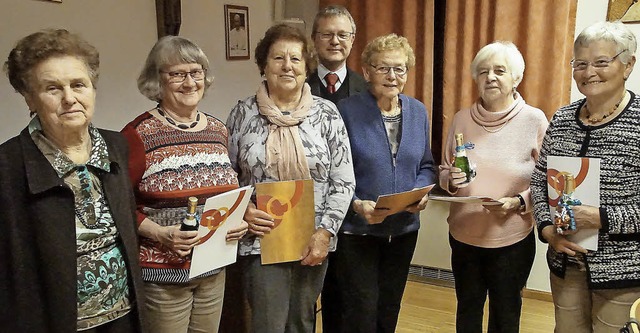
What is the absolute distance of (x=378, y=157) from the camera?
2.02 m

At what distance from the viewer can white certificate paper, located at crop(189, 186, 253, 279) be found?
5.23ft

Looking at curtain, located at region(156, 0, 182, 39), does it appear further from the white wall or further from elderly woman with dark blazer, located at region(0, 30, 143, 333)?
elderly woman with dark blazer, located at region(0, 30, 143, 333)

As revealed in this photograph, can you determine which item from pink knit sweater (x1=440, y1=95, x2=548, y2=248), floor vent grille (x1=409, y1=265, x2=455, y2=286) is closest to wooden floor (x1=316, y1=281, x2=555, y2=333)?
floor vent grille (x1=409, y1=265, x2=455, y2=286)

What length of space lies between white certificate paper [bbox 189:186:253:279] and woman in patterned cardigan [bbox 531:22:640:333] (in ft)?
3.40

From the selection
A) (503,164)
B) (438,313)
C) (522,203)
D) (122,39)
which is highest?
(122,39)

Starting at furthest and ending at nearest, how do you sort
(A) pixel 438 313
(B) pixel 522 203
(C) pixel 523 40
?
(A) pixel 438 313 < (C) pixel 523 40 < (B) pixel 522 203

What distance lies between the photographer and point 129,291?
1.46 m

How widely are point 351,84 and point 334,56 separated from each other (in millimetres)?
154

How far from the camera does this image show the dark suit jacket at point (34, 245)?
125 centimetres

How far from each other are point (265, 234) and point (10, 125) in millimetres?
1198

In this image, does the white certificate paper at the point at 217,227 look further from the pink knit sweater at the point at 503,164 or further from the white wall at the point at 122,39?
the white wall at the point at 122,39

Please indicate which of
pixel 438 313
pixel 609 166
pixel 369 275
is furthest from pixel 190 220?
pixel 438 313

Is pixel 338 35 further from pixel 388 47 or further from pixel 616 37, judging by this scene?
pixel 616 37

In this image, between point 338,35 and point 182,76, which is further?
point 338,35
